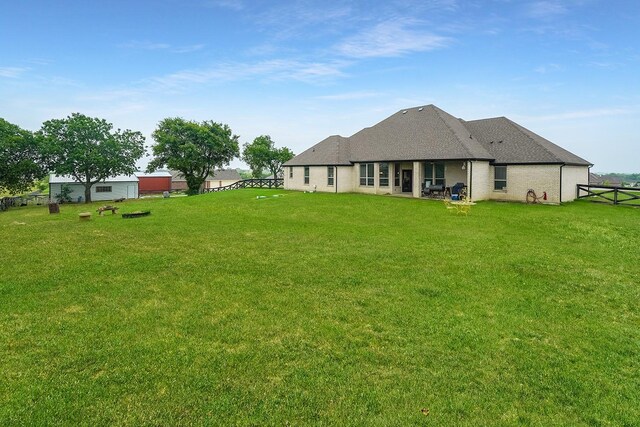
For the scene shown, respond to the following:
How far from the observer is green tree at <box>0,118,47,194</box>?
37.2 metres

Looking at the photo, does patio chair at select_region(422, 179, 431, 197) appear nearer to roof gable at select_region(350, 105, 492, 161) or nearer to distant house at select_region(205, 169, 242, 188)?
roof gable at select_region(350, 105, 492, 161)

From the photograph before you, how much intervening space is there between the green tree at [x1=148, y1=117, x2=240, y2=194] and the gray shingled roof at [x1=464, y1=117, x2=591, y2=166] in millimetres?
33288

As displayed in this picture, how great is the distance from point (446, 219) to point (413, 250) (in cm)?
713

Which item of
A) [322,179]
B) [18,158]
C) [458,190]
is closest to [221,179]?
[18,158]

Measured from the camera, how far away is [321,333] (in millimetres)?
5801

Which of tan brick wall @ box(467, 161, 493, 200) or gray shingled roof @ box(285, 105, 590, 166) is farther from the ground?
gray shingled roof @ box(285, 105, 590, 166)

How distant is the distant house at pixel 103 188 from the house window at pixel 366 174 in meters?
35.9

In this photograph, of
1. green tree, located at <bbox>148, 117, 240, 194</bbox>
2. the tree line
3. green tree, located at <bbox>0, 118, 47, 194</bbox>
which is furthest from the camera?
green tree, located at <bbox>148, 117, 240, 194</bbox>

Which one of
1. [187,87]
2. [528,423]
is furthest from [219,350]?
[187,87]

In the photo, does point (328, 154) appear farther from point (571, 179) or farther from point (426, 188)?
point (571, 179)

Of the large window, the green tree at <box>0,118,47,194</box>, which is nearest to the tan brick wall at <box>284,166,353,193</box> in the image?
the large window

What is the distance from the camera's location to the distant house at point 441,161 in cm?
2456

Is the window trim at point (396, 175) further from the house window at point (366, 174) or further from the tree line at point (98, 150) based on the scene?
the tree line at point (98, 150)

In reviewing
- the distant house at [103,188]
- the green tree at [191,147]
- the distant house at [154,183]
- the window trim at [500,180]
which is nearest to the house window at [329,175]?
the window trim at [500,180]
